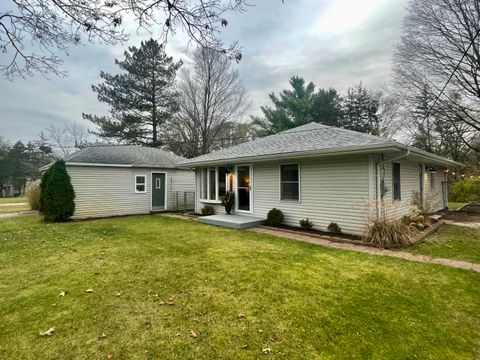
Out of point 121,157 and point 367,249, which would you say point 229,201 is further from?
point 121,157

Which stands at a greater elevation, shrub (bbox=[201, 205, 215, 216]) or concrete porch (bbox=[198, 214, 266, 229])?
shrub (bbox=[201, 205, 215, 216])

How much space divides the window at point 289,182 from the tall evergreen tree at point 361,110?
1747cm

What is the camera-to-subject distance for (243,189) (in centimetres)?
1028

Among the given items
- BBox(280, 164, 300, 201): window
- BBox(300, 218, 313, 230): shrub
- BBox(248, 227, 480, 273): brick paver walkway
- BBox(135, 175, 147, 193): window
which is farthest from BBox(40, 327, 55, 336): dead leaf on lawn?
BBox(135, 175, 147, 193): window

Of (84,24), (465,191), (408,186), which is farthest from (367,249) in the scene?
(465,191)

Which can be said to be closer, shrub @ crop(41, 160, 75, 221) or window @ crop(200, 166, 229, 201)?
shrub @ crop(41, 160, 75, 221)

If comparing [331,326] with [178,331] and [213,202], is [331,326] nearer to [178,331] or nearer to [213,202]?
[178,331]

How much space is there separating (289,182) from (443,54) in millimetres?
10680

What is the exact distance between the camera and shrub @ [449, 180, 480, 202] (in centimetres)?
1761

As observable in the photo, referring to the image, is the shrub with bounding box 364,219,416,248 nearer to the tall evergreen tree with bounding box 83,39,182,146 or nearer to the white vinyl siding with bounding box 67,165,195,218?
the white vinyl siding with bounding box 67,165,195,218

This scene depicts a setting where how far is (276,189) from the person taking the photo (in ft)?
29.1

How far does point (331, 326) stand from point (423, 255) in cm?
391

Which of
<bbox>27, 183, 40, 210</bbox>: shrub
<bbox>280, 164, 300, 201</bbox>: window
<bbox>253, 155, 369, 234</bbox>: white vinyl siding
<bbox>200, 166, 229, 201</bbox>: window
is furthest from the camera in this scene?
<bbox>27, 183, 40, 210</bbox>: shrub

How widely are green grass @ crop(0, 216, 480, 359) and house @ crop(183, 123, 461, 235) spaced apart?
6.49 ft
